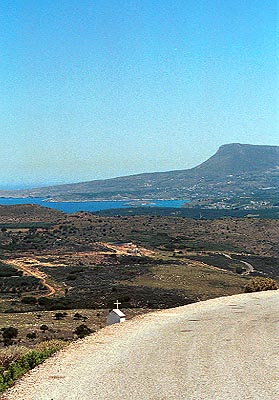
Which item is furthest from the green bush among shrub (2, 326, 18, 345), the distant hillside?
the distant hillside

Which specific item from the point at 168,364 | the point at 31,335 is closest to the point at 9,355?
the point at 168,364

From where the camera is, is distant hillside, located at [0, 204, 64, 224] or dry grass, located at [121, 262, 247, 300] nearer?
dry grass, located at [121, 262, 247, 300]

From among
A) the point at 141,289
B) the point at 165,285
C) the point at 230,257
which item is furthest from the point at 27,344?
the point at 230,257

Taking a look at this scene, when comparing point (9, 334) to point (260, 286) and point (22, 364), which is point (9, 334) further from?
point (260, 286)

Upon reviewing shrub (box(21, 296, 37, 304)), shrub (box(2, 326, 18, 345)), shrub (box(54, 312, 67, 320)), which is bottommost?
shrub (box(21, 296, 37, 304))

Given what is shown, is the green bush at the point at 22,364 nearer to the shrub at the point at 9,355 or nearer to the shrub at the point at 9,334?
the shrub at the point at 9,355

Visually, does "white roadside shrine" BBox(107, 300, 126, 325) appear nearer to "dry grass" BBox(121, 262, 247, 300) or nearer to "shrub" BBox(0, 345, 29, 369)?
"shrub" BBox(0, 345, 29, 369)

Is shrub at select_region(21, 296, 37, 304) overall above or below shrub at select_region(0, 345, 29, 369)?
below

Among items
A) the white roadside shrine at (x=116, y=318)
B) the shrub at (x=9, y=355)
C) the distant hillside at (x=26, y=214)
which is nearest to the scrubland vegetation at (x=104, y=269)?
the shrub at (x=9, y=355)

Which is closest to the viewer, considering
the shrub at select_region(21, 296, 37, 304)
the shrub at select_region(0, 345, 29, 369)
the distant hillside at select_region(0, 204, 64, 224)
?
the shrub at select_region(0, 345, 29, 369)
